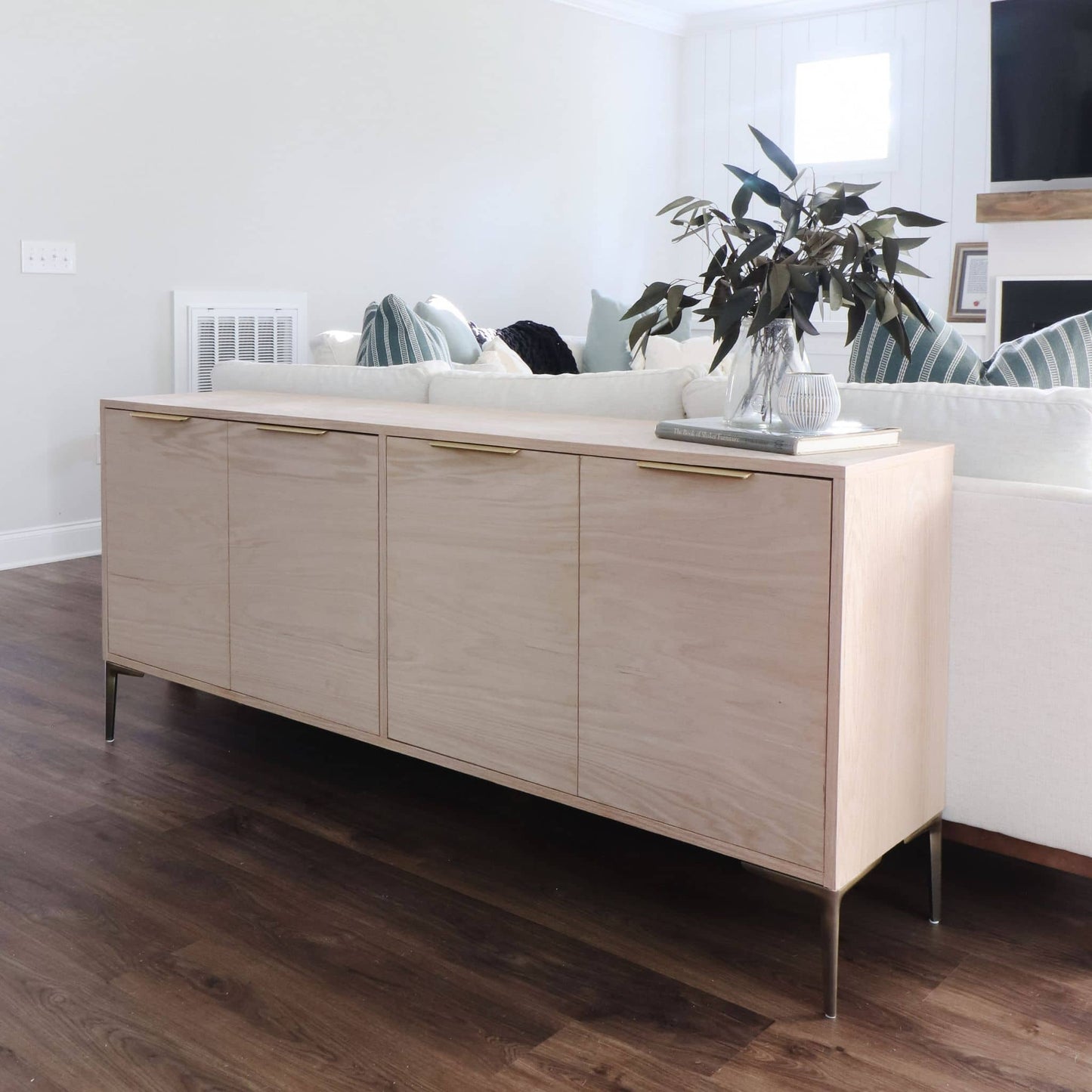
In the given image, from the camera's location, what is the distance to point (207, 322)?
4.89m

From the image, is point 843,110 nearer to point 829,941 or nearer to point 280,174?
point 280,174

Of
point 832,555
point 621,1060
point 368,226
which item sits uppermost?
point 368,226

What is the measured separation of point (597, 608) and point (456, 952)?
522mm

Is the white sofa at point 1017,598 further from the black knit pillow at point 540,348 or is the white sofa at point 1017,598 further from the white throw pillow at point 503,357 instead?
the black knit pillow at point 540,348

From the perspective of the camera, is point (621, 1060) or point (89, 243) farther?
point (89, 243)

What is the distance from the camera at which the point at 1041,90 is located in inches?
221

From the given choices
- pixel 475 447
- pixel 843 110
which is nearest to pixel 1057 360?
pixel 475 447

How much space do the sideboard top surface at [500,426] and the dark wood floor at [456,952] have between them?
0.69 m

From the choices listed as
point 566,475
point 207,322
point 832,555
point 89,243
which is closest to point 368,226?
point 207,322

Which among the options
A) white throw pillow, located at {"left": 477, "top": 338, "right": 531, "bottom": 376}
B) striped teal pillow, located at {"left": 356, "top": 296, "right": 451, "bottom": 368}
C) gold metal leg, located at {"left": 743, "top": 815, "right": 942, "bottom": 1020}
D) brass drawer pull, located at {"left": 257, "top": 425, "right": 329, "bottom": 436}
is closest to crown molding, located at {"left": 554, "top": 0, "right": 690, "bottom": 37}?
white throw pillow, located at {"left": 477, "top": 338, "right": 531, "bottom": 376}

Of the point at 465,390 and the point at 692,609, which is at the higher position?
the point at 465,390

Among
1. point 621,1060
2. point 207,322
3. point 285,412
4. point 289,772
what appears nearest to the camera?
point 621,1060

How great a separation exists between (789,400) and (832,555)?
0.80ft

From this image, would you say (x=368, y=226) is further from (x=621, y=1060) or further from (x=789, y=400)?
(x=621, y=1060)
